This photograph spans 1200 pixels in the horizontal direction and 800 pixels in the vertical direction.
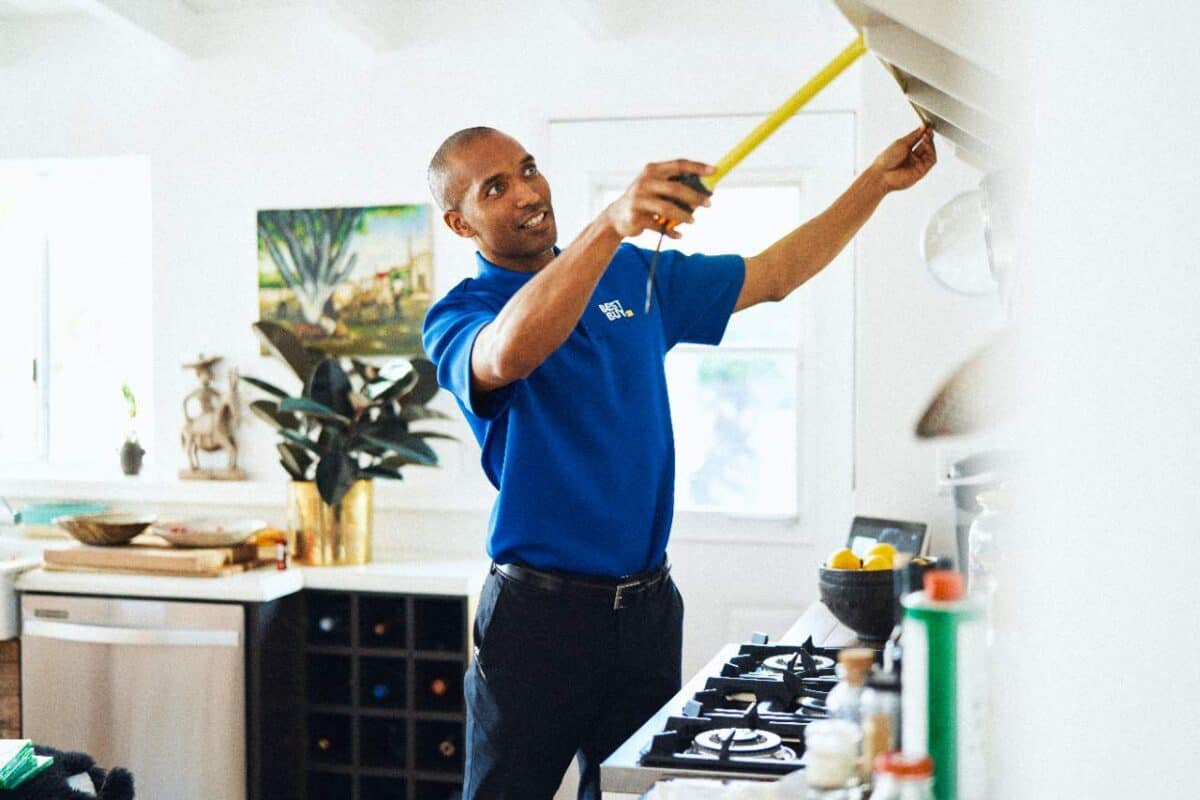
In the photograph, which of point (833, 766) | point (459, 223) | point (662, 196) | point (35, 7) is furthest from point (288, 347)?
point (833, 766)

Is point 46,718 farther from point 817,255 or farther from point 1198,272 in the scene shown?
point 1198,272

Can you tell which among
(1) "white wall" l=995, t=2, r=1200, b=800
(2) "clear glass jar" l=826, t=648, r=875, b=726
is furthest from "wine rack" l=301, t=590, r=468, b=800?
(1) "white wall" l=995, t=2, r=1200, b=800

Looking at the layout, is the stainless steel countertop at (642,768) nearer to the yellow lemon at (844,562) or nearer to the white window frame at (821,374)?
the yellow lemon at (844,562)

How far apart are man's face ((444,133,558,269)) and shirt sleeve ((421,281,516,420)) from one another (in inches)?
4.1

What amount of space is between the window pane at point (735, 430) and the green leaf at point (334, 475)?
3.12 feet

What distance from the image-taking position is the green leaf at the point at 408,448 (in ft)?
11.8

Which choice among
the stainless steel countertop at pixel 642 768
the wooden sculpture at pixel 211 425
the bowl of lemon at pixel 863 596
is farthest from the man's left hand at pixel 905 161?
the wooden sculpture at pixel 211 425

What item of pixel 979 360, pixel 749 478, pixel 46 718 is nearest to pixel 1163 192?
pixel 979 360

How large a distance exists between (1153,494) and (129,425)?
4243 mm

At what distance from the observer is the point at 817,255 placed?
2.10m

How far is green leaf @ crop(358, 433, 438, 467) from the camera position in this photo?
359cm

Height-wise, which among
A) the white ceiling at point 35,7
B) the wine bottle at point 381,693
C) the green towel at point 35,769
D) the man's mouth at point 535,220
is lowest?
the wine bottle at point 381,693

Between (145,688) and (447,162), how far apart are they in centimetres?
206

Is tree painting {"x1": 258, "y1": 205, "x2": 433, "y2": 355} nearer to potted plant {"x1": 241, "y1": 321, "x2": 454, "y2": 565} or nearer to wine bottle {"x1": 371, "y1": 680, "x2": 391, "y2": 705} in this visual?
potted plant {"x1": 241, "y1": 321, "x2": 454, "y2": 565}
